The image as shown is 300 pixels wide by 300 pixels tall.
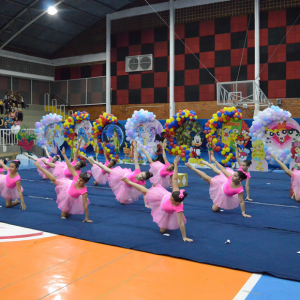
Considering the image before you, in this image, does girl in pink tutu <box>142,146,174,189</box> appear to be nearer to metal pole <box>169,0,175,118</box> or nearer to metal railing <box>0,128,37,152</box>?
metal pole <box>169,0,175,118</box>

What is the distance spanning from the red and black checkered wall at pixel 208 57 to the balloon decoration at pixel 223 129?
14.0 ft

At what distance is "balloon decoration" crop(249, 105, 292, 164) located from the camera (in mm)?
11062

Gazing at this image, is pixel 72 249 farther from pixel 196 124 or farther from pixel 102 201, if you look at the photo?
pixel 196 124

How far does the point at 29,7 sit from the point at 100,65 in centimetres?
484

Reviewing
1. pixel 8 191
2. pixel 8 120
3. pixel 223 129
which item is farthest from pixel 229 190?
pixel 8 120

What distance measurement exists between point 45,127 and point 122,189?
10589 millimetres

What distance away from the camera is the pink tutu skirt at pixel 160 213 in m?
4.86

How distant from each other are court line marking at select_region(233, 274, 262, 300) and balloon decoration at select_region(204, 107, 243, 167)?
848 centimetres

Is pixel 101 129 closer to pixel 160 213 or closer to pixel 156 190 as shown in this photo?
pixel 156 190

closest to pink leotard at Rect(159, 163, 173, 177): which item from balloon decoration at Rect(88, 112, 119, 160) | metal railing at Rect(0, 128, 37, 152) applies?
balloon decoration at Rect(88, 112, 119, 160)

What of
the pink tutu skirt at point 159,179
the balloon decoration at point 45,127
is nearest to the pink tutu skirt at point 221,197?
the pink tutu skirt at point 159,179

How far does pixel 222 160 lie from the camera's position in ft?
39.0

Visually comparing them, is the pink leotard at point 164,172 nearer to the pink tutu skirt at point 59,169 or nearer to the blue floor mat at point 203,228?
the blue floor mat at point 203,228

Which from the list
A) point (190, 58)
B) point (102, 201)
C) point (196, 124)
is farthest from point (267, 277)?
point (190, 58)
